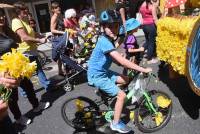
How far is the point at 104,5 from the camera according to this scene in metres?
18.5

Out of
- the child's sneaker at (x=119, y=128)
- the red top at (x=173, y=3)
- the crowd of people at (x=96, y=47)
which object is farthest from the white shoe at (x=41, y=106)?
the red top at (x=173, y=3)

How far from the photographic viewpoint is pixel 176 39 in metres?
5.23

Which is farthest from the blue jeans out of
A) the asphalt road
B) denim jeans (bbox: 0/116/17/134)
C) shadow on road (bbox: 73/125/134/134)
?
denim jeans (bbox: 0/116/17/134)

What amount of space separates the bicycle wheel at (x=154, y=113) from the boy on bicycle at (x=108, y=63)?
238 millimetres

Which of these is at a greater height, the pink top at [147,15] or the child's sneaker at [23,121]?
the pink top at [147,15]

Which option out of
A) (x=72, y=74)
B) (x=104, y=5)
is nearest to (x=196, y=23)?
(x=72, y=74)

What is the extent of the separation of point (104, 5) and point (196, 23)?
14223 mm

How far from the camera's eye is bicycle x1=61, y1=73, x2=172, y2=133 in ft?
16.2

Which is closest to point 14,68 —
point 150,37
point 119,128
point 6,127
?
point 6,127

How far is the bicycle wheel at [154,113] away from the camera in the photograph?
4980mm

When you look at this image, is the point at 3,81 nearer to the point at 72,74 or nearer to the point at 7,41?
the point at 7,41

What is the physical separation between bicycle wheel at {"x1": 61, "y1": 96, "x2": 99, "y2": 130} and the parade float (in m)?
1.37

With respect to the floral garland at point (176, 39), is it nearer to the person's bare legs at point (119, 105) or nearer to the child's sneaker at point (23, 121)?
the person's bare legs at point (119, 105)

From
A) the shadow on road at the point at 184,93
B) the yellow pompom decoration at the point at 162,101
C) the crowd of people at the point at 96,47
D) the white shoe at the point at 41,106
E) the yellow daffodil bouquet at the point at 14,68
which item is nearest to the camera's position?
the yellow daffodil bouquet at the point at 14,68
